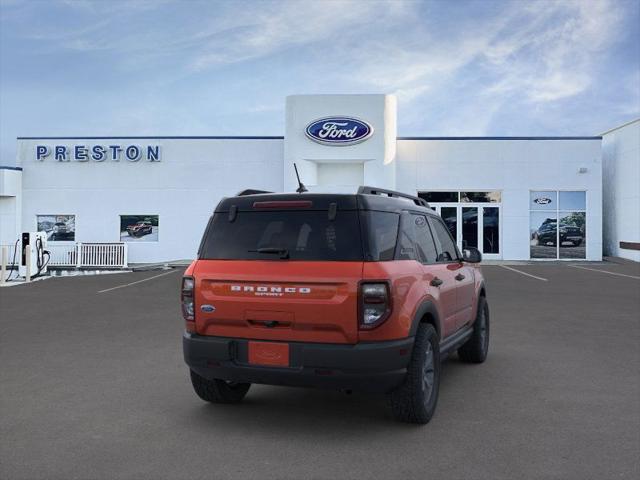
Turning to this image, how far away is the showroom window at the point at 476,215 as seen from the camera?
25828mm

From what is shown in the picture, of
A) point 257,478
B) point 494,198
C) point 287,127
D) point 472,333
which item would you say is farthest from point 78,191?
point 257,478

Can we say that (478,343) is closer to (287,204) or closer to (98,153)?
(287,204)

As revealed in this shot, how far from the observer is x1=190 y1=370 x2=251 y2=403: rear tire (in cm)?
516

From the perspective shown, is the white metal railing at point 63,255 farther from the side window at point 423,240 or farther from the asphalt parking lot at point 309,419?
the side window at point 423,240

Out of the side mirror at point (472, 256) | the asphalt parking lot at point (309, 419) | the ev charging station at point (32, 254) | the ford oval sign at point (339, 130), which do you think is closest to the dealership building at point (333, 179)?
the ford oval sign at point (339, 130)

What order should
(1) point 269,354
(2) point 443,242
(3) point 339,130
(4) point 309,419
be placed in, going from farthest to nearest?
(3) point 339,130 → (2) point 443,242 → (4) point 309,419 → (1) point 269,354

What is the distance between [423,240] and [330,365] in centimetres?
173

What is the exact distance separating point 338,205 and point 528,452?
7.26ft

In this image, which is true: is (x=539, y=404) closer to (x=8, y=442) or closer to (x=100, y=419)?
(x=100, y=419)

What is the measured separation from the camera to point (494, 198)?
2583 cm

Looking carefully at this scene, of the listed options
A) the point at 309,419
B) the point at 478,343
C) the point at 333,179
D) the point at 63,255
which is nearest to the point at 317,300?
the point at 309,419

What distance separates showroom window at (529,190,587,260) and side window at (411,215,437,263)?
71.1ft

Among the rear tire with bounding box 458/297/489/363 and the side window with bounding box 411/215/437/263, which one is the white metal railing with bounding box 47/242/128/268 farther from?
the side window with bounding box 411/215/437/263

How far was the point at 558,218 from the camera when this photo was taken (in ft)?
84.9
